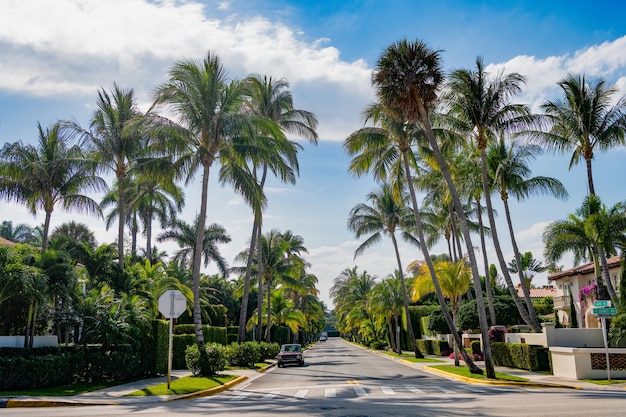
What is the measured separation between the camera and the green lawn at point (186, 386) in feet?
54.4

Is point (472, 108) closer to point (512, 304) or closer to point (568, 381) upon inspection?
point (568, 381)

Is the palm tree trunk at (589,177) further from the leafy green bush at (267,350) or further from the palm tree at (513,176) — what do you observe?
the leafy green bush at (267,350)

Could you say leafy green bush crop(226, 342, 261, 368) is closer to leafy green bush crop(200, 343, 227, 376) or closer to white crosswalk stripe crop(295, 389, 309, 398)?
leafy green bush crop(200, 343, 227, 376)

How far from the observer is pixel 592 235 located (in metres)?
25.7

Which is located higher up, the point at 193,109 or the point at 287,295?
the point at 193,109

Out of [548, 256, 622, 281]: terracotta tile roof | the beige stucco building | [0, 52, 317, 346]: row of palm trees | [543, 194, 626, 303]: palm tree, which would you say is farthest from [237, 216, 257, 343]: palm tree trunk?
[548, 256, 622, 281]: terracotta tile roof

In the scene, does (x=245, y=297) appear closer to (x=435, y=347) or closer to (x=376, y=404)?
(x=435, y=347)

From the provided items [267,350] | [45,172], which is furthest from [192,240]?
[45,172]

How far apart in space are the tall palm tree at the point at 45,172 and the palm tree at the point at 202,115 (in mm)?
7157

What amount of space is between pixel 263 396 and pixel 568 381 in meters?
11.8

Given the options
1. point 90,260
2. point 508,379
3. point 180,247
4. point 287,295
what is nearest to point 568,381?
point 508,379

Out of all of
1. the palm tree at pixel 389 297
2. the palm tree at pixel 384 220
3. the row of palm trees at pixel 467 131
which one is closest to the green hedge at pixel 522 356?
the row of palm trees at pixel 467 131

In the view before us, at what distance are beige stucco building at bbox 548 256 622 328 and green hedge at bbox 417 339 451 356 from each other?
9.26 meters

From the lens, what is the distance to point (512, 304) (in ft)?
124
